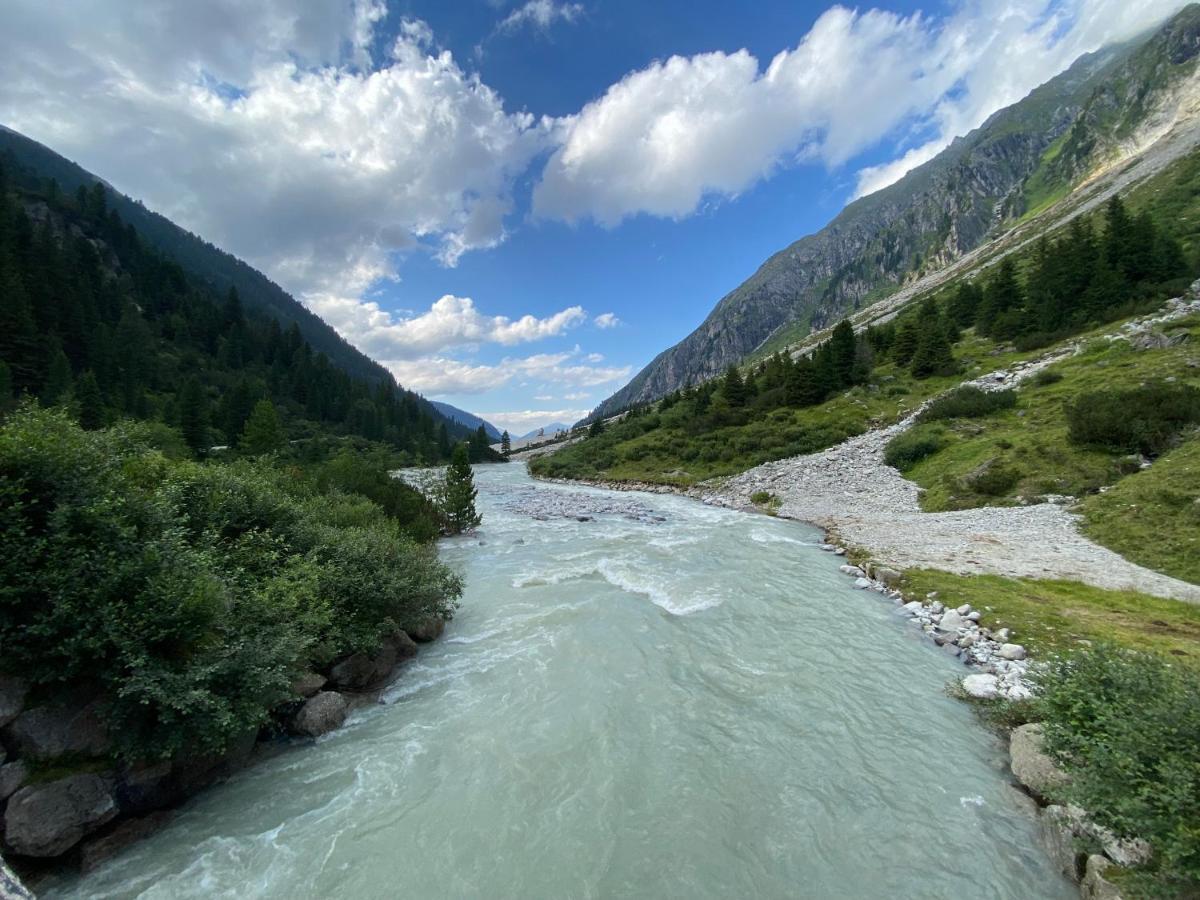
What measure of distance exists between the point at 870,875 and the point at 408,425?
474 feet

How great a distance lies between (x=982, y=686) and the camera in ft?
35.4

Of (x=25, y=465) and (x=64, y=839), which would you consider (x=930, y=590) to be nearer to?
(x=64, y=839)

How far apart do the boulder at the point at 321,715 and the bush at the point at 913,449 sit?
3839 cm

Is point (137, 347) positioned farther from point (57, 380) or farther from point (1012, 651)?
point (1012, 651)

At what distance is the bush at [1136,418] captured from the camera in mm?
24219

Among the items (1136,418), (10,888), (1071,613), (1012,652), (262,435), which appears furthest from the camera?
(262,435)

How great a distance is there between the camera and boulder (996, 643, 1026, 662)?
11711 millimetres

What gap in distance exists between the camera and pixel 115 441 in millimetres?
10320

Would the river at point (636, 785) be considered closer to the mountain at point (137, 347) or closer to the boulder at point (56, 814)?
the boulder at point (56, 814)

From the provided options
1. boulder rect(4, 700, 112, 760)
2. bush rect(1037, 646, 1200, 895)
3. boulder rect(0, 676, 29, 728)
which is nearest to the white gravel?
bush rect(1037, 646, 1200, 895)

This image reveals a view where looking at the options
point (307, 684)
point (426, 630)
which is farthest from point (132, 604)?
point (426, 630)

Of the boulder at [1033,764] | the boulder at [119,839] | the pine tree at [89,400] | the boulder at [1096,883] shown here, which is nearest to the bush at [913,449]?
the boulder at [1033,764]

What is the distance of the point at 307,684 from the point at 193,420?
68700 mm

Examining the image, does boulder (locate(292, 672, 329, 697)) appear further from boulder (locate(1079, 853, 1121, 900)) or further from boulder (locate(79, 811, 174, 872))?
boulder (locate(1079, 853, 1121, 900))
